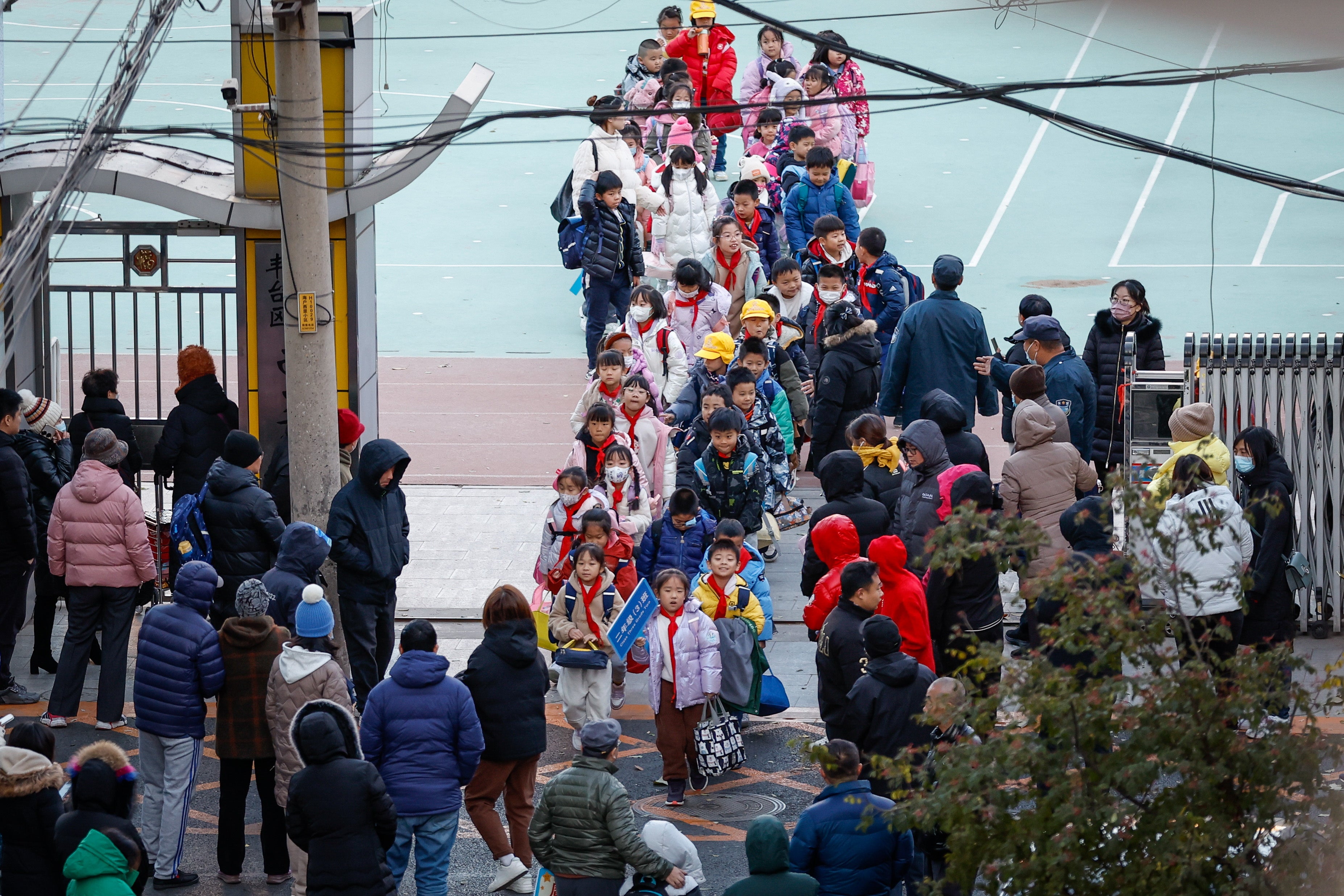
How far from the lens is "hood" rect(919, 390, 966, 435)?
10375mm

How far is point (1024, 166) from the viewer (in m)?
26.9

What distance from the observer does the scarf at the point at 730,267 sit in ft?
47.1

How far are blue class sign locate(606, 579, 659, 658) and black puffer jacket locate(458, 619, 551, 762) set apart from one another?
1.14 metres

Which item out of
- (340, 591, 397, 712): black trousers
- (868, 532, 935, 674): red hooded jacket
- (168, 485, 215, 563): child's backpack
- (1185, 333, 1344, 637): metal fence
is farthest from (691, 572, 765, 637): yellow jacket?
(1185, 333, 1344, 637): metal fence

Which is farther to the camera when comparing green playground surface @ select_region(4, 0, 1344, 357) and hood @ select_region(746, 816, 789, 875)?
green playground surface @ select_region(4, 0, 1344, 357)

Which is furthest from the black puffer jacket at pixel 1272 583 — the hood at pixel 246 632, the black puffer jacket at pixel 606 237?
the black puffer jacket at pixel 606 237

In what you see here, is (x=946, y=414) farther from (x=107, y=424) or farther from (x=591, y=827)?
(x=107, y=424)

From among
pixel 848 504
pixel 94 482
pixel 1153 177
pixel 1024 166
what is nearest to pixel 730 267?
pixel 848 504

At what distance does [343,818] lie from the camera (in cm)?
661

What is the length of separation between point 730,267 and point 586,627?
232 inches

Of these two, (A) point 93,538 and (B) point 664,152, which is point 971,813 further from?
(B) point 664,152

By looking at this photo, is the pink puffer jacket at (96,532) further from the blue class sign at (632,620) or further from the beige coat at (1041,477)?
the beige coat at (1041,477)

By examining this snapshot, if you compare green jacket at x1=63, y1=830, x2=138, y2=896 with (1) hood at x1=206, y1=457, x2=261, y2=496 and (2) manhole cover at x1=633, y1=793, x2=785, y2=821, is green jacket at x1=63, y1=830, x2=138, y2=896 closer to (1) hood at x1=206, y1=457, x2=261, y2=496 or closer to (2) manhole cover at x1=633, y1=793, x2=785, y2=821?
(2) manhole cover at x1=633, y1=793, x2=785, y2=821

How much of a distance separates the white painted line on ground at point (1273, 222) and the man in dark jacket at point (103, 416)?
16.1m
